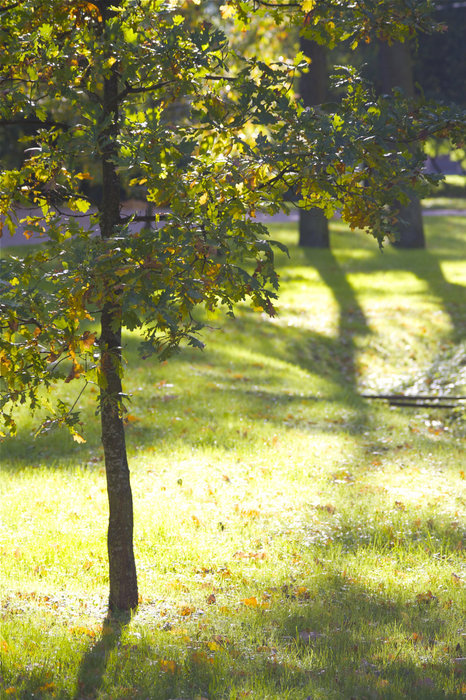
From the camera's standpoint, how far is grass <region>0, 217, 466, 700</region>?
16.5 feet

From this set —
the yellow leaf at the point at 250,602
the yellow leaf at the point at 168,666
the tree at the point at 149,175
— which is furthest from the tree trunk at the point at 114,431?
the yellow leaf at the point at 168,666

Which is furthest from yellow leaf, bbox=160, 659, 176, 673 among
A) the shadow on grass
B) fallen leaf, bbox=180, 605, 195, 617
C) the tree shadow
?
fallen leaf, bbox=180, 605, 195, 617

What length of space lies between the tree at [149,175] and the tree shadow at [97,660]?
858 mm

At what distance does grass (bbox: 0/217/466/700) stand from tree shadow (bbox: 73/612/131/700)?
14mm

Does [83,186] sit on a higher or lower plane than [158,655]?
higher

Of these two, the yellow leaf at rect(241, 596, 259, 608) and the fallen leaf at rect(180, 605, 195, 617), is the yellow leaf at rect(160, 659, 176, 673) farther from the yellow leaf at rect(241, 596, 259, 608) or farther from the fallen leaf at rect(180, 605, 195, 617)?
the yellow leaf at rect(241, 596, 259, 608)

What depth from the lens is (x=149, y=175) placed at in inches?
187

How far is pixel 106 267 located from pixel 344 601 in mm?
3371

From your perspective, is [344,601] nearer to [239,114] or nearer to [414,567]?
[414,567]

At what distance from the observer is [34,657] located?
505 cm

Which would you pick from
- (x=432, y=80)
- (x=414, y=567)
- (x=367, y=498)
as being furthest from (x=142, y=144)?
(x=432, y=80)

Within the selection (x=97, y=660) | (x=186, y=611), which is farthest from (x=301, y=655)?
(x=97, y=660)

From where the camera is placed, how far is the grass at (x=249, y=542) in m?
5.02

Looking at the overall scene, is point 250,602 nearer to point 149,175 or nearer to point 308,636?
point 308,636
